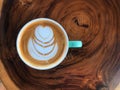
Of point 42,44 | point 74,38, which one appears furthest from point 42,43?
point 74,38

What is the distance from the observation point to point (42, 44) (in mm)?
798

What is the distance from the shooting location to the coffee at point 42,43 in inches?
31.2

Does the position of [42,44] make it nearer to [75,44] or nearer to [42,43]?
[42,43]

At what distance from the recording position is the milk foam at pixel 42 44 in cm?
79

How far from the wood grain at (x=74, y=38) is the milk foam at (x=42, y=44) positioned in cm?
5

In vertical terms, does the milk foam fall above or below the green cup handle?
above

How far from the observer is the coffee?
0.79 meters

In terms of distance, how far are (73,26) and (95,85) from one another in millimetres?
211

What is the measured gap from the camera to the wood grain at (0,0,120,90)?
79cm

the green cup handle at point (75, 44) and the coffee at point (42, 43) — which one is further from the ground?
the coffee at point (42, 43)

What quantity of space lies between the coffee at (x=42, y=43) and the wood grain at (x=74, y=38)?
28 mm

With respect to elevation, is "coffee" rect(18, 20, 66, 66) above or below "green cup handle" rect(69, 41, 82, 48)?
above

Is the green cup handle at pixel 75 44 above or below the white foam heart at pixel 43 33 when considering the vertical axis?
below

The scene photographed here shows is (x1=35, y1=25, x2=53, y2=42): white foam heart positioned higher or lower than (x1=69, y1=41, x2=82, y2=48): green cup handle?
higher
